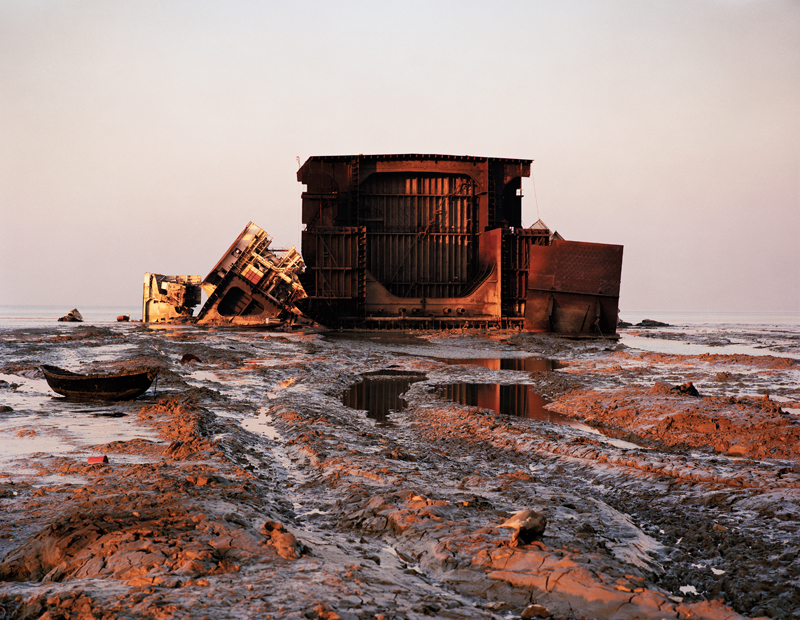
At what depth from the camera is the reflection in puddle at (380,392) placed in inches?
377

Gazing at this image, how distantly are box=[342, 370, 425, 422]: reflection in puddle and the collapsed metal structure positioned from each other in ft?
43.6

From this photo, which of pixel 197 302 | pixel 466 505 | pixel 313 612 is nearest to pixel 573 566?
pixel 466 505

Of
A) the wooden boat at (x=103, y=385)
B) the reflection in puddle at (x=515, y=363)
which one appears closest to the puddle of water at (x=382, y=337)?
the reflection in puddle at (x=515, y=363)

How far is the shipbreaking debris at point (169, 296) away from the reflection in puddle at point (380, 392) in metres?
24.3

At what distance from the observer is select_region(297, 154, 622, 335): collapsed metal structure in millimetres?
29062

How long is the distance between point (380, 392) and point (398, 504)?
6737 millimetres

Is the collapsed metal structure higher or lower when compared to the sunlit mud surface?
higher

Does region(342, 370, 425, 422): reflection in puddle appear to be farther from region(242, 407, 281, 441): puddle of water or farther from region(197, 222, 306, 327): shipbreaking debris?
region(197, 222, 306, 327): shipbreaking debris

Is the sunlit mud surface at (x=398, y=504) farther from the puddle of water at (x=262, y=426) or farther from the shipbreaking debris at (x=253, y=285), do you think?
A: the shipbreaking debris at (x=253, y=285)

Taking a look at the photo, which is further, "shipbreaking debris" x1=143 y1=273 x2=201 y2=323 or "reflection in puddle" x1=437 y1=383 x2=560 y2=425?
"shipbreaking debris" x1=143 y1=273 x2=201 y2=323

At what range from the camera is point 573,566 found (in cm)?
338

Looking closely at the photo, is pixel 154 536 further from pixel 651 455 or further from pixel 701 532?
pixel 651 455

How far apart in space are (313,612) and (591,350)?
60.5ft

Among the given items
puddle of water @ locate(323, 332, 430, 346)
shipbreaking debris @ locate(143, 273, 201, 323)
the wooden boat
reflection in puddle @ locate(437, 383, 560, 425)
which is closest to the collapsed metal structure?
puddle of water @ locate(323, 332, 430, 346)
